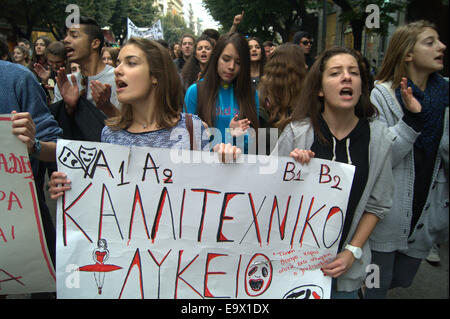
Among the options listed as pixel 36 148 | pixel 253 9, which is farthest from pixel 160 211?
pixel 253 9

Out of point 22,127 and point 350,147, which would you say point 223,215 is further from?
point 22,127

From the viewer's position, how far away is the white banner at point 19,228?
1.61 meters

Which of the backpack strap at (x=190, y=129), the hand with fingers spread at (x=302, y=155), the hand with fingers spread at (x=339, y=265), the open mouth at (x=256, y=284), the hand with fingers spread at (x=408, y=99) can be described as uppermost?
the hand with fingers spread at (x=408, y=99)

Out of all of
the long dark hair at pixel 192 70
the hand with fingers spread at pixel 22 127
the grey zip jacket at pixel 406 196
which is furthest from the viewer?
the long dark hair at pixel 192 70

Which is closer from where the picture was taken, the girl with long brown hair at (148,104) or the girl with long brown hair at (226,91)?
the girl with long brown hair at (148,104)

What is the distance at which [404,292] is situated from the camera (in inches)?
→ 117

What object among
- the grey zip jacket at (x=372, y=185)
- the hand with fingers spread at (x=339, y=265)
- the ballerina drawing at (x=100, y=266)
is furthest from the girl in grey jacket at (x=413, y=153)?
the ballerina drawing at (x=100, y=266)

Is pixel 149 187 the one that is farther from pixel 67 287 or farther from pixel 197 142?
pixel 67 287

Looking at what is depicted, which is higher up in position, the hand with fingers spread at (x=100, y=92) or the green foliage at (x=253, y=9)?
the green foliage at (x=253, y=9)

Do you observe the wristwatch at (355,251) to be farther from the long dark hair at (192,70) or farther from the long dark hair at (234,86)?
the long dark hair at (192,70)

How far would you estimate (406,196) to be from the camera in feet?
6.70

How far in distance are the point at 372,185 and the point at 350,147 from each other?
A: 214 millimetres

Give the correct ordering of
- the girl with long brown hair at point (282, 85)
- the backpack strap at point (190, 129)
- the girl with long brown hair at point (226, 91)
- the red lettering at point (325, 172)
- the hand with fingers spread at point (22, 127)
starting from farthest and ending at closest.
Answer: the girl with long brown hair at point (282, 85), the girl with long brown hair at point (226, 91), the backpack strap at point (190, 129), the red lettering at point (325, 172), the hand with fingers spread at point (22, 127)

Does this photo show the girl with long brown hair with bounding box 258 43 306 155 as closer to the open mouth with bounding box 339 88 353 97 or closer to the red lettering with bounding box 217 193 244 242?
the open mouth with bounding box 339 88 353 97
